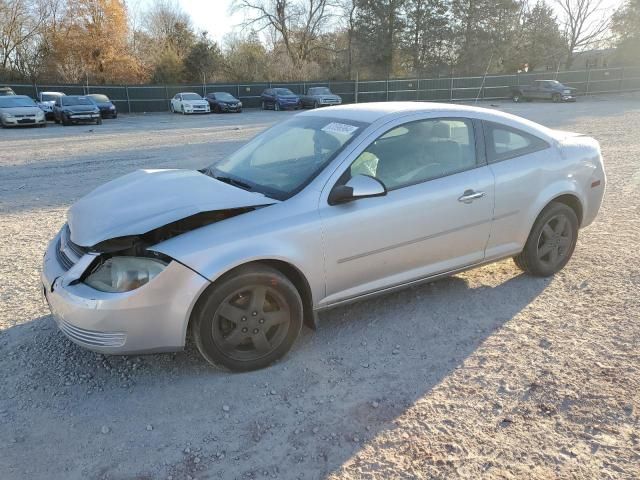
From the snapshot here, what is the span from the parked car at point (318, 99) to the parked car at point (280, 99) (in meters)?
0.48

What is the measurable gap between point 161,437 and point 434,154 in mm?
2723

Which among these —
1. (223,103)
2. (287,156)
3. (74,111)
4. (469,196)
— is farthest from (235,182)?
(223,103)

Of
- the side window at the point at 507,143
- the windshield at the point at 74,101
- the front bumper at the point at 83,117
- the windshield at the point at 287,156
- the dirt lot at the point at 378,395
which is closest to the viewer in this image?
the dirt lot at the point at 378,395

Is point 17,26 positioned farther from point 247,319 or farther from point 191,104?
point 247,319

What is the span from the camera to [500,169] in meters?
4.10

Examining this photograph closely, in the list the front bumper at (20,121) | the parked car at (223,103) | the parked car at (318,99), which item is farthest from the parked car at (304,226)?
the parked car at (318,99)

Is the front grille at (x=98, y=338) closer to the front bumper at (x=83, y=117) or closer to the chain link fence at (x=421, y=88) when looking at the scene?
the front bumper at (x=83, y=117)

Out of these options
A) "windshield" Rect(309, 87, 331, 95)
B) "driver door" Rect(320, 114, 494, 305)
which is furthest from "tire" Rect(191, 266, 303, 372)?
"windshield" Rect(309, 87, 331, 95)

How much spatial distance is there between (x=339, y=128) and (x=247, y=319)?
1.61 meters

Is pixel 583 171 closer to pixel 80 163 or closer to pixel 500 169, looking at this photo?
pixel 500 169

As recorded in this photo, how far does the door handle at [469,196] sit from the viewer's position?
3867mm

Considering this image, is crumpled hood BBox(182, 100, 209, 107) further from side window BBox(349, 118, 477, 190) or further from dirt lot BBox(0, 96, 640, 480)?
side window BBox(349, 118, 477, 190)

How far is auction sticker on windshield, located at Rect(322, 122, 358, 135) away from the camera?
147 inches

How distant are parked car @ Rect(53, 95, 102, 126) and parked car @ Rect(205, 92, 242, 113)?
903 cm
